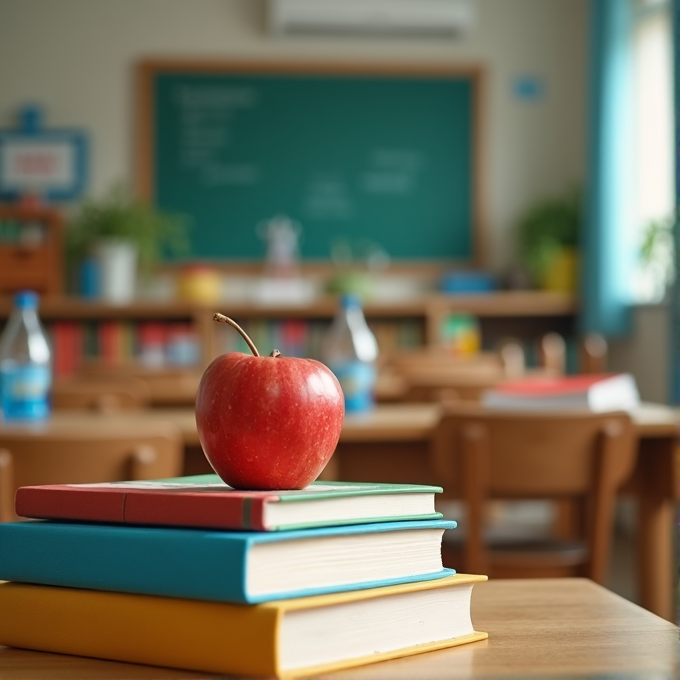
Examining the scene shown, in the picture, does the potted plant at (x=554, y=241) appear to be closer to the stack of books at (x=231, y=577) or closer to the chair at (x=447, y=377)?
the chair at (x=447, y=377)

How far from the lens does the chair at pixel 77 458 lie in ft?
6.57

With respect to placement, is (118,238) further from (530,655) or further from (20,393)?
(530,655)

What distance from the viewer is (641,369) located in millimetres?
5457

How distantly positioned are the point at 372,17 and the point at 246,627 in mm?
5789

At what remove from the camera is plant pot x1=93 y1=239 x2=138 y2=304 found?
19.0 ft

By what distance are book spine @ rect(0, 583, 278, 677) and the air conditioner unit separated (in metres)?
5.57

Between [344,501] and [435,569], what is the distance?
8 cm

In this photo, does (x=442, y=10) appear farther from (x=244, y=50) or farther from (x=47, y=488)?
(x=47, y=488)

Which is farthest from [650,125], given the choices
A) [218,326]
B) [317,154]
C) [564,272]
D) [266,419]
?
[266,419]

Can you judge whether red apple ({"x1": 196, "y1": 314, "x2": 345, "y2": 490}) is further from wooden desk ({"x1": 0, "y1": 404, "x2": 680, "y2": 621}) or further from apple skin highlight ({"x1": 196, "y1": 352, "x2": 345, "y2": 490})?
wooden desk ({"x1": 0, "y1": 404, "x2": 680, "y2": 621})

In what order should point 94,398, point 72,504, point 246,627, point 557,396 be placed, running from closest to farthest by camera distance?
point 246,627
point 72,504
point 557,396
point 94,398

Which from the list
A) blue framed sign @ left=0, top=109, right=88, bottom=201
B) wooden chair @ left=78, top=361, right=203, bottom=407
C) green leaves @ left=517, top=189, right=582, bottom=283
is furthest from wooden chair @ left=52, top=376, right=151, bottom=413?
green leaves @ left=517, top=189, right=582, bottom=283

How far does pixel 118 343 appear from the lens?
593cm

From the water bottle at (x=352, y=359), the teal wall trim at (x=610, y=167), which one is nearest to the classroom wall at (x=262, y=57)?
the teal wall trim at (x=610, y=167)
